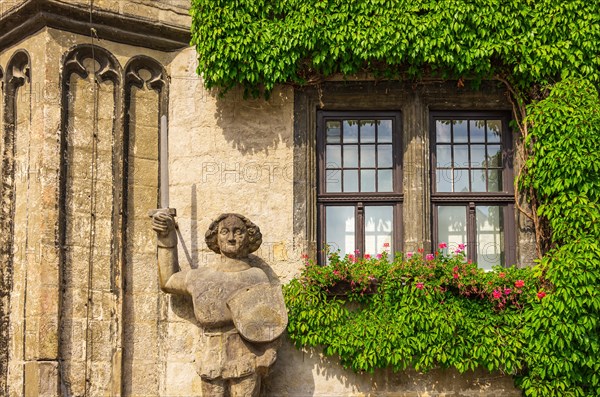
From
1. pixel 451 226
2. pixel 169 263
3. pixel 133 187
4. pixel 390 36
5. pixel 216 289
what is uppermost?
pixel 390 36

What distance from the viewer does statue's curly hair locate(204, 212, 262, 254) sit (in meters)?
8.25

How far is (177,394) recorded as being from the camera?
8.44m

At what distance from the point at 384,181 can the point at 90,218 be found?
2.68 m

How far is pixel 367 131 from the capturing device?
9.15 meters

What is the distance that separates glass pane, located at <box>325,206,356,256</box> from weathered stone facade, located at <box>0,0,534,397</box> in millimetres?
267

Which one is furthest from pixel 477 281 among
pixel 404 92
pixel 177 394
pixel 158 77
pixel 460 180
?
pixel 158 77

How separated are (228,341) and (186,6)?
3168 mm

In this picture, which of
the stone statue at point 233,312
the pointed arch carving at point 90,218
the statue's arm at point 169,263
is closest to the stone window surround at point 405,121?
the stone statue at point 233,312

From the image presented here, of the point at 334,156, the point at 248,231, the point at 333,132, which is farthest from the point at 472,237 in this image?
the point at 248,231

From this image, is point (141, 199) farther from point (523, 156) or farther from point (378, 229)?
point (523, 156)

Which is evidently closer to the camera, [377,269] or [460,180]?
[377,269]

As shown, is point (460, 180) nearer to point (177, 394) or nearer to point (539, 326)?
point (539, 326)

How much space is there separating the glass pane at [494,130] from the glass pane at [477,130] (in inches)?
2.2

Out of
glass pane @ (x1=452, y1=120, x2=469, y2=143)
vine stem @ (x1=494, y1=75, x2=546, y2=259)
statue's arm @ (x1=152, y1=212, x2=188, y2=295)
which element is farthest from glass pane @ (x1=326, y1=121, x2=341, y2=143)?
statue's arm @ (x1=152, y1=212, x2=188, y2=295)
